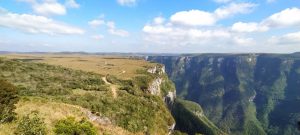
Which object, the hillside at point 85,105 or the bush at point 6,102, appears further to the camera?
the hillside at point 85,105

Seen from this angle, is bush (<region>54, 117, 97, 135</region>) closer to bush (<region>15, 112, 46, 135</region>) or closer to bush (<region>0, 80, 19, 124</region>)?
bush (<region>15, 112, 46, 135</region>)

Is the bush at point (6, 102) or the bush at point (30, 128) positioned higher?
the bush at point (6, 102)

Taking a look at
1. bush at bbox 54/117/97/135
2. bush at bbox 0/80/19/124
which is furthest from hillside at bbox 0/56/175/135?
bush at bbox 54/117/97/135

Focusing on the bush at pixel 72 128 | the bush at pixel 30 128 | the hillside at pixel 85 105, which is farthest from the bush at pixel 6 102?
the bush at pixel 72 128

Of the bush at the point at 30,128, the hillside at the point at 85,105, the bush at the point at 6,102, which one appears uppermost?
the bush at the point at 6,102

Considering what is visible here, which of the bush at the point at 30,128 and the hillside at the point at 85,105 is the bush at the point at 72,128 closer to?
the hillside at the point at 85,105

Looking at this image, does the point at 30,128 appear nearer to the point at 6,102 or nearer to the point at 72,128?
the point at 72,128

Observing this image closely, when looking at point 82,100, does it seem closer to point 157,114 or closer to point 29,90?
point 29,90

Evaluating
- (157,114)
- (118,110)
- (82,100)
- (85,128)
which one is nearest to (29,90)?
(82,100)
